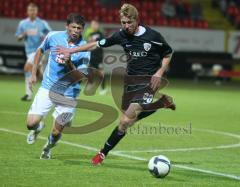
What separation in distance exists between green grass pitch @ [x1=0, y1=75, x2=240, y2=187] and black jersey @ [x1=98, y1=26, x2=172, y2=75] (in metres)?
1.40

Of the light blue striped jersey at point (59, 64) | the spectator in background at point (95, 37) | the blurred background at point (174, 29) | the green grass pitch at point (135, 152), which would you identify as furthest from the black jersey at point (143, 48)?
the blurred background at point (174, 29)

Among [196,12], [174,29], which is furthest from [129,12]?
[196,12]

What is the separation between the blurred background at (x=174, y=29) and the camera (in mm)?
30484

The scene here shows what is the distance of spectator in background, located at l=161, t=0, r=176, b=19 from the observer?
34125 millimetres

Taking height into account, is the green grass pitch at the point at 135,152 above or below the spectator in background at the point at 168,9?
above

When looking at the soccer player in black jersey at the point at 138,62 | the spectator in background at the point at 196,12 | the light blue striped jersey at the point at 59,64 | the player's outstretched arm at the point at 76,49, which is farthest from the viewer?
the spectator in background at the point at 196,12

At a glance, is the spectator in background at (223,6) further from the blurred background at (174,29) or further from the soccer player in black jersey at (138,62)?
the soccer player in black jersey at (138,62)

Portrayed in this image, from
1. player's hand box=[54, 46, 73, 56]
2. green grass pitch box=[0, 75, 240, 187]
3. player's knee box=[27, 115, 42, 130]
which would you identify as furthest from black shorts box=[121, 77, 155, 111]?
player's knee box=[27, 115, 42, 130]

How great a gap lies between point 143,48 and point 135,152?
2110mm

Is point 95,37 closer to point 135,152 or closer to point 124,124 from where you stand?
point 135,152

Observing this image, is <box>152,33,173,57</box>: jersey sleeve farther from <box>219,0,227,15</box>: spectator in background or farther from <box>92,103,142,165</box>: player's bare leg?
<box>219,0,227,15</box>: spectator in background

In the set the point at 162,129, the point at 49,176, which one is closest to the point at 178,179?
the point at 49,176

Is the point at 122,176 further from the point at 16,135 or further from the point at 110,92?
the point at 110,92

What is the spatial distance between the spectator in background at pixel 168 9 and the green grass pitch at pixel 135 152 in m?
15.4
